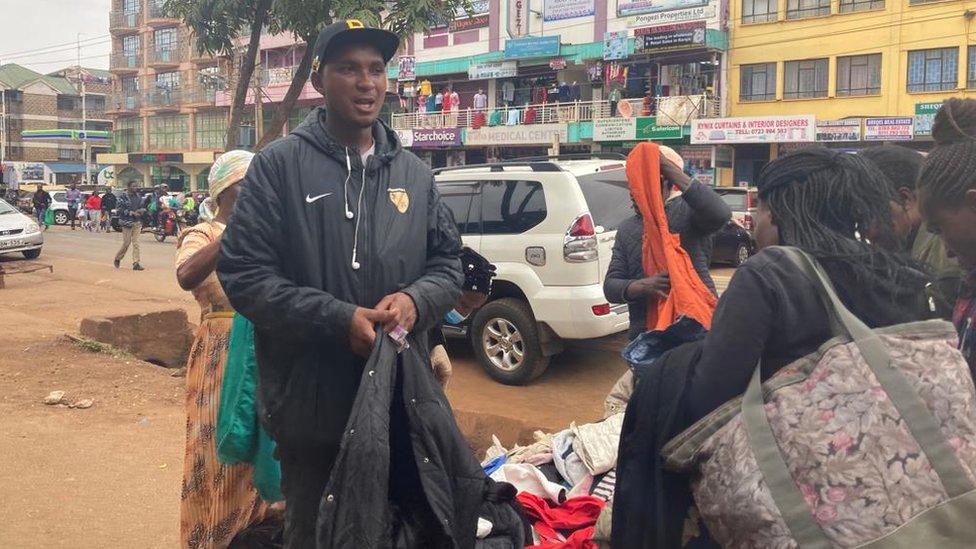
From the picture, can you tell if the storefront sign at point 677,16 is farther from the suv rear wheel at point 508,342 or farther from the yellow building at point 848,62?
the suv rear wheel at point 508,342

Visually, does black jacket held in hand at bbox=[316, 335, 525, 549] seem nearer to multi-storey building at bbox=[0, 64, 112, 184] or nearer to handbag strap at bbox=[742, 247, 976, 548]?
handbag strap at bbox=[742, 247, 976, 548]

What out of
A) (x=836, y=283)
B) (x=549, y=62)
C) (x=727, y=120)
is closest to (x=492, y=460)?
(x=836, y=283)

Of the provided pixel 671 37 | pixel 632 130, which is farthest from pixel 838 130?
pixel 632 130

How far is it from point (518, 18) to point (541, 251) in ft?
101

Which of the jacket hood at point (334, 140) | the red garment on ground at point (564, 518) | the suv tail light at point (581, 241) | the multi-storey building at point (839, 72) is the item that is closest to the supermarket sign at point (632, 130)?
the multi-storey building at point (839, 72)

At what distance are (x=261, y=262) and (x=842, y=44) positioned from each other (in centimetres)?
3041

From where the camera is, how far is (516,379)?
739cm

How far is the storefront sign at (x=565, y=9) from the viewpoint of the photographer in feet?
113

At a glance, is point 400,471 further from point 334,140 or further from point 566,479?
point 566,479

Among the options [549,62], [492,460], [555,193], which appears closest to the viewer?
[492,460]

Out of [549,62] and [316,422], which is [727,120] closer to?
[549,62]

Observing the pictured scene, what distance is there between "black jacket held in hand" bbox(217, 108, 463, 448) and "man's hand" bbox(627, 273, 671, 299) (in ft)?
4.95

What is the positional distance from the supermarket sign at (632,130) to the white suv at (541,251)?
24.3 metres

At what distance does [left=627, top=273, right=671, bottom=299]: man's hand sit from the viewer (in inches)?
142
